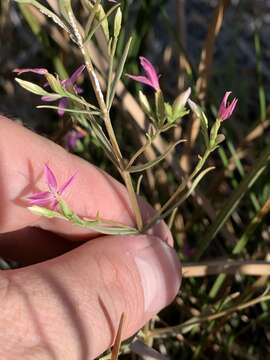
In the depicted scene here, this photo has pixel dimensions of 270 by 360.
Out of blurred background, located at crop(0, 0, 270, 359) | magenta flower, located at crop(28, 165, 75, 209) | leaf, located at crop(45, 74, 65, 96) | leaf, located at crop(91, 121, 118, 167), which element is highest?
leaf, located at crop(45, 74, 65, 96)

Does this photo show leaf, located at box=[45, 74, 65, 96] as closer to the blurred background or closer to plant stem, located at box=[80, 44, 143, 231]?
plant stem, located at box=[80, 44, 143, 231]

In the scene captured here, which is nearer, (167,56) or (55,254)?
(55,254)

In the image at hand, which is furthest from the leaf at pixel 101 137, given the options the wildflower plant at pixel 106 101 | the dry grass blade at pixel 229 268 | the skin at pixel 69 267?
the dry grass blade at pixel 229 268

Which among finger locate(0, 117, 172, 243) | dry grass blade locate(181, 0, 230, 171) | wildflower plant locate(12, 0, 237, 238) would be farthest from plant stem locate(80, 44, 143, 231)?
dry grass blade locate(181, 0, 230, 171)

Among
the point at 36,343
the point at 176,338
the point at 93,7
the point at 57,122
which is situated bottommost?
the point at 176,338

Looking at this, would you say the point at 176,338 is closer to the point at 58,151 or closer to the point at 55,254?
the point at 55,254

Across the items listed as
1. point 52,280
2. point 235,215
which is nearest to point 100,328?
point 52,280

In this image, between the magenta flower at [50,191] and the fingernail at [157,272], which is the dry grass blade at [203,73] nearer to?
the fingernail at [157,272]
